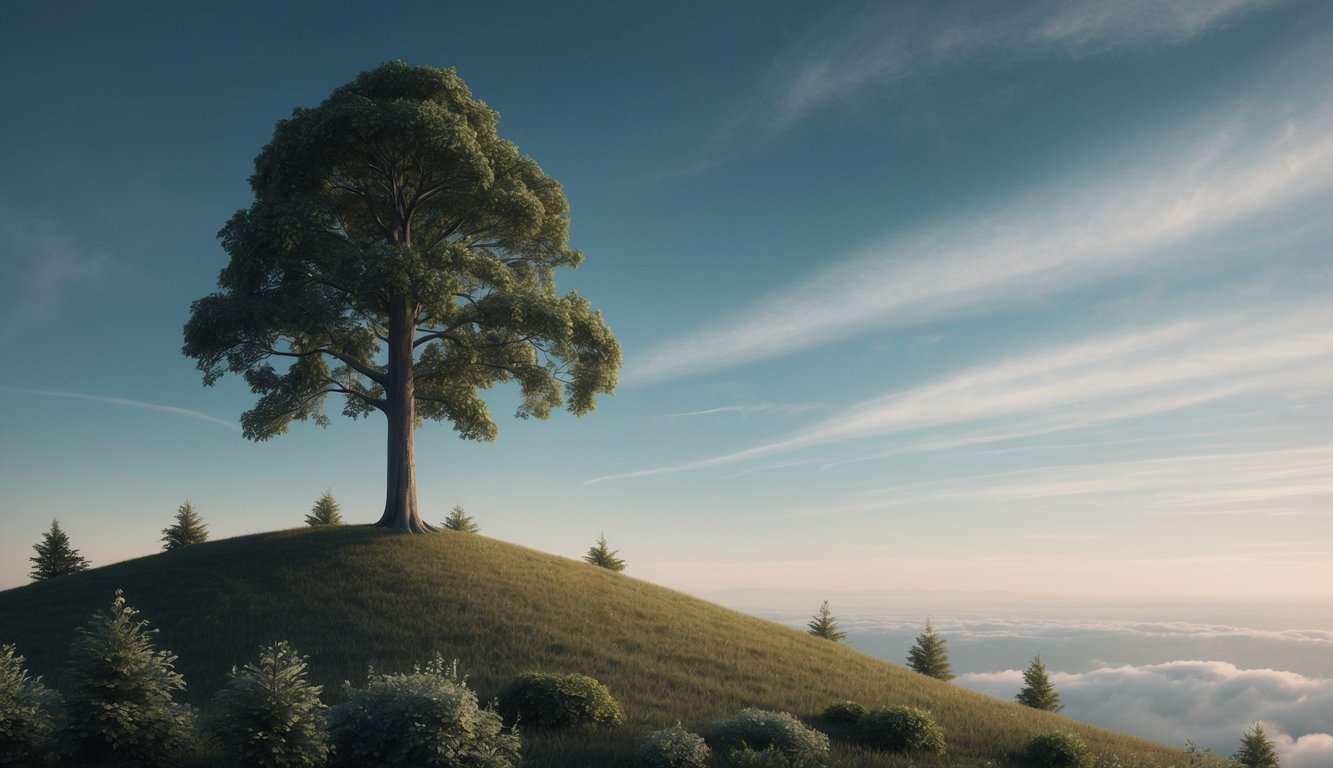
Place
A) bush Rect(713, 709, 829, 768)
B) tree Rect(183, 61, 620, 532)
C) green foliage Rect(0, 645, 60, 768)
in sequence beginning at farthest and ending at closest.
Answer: tree Rect(183, 61, 620, 532) < bush Rect(713, 709, 829, 768) < green foliage Rect(0, 645, 60, 768)

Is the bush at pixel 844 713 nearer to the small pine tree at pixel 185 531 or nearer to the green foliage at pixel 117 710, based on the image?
the green foliage at pixel 117 710

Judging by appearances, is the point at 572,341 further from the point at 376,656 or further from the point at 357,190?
the point at 376,656

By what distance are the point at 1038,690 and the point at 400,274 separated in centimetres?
3073

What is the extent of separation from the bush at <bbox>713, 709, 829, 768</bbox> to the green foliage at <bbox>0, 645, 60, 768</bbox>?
991cm

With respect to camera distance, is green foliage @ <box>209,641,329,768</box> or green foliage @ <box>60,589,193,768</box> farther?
green foliage @ <box>60,589,193,768</box>

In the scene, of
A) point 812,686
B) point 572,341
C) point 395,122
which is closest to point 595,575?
point 572,341

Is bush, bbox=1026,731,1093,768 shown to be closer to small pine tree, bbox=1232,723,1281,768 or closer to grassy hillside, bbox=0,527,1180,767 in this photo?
grassy hillside, bbox=0,527,1180,767

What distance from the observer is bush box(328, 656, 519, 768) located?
10680 mm

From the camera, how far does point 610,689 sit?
17.5m

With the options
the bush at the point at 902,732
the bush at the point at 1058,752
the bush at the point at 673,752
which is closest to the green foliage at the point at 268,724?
the bush at the point at 673,752

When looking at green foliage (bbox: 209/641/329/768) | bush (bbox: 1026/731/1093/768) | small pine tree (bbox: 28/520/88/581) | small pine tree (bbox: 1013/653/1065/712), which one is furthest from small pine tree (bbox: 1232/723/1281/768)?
small pine tree (bbox: 28/520/88/581)

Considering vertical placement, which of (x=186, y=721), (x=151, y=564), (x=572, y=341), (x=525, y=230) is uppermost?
(x=525, y=230)

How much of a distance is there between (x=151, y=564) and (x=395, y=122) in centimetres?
1768

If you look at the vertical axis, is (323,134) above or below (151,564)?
above
